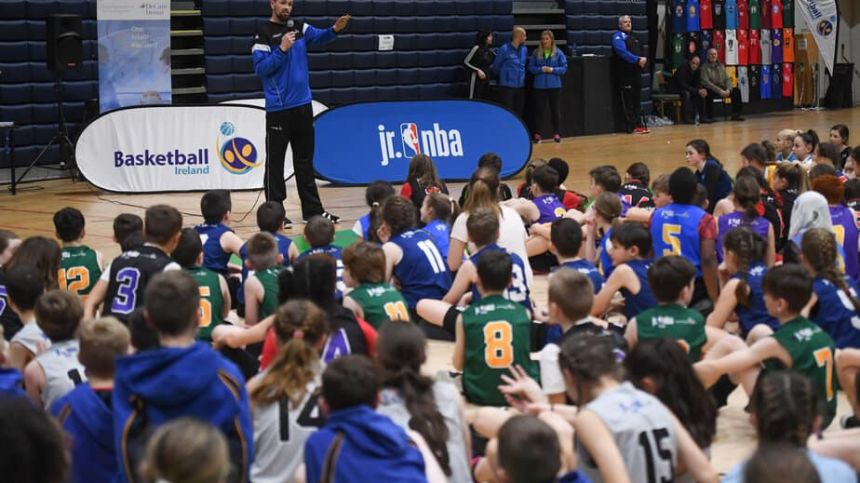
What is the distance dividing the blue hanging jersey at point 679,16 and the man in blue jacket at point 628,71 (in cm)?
248

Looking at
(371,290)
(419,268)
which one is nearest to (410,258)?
(419,268)

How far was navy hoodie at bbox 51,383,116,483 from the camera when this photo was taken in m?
4.23

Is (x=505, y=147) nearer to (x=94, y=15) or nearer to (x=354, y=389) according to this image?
(x=94, y=15)

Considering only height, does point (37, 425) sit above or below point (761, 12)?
below

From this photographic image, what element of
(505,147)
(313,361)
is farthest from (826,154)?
(313,361)

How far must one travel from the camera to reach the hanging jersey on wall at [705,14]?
78.1ft

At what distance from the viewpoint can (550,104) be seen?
2059 centimetres

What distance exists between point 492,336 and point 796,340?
1.35 meters

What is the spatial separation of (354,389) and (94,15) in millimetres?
14015

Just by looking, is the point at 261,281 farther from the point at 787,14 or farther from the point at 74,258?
the point at 787,14

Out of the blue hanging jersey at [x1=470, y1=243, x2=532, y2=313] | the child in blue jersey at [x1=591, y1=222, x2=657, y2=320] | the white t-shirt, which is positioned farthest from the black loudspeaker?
the child in blue jersey at [x1=591, y1=222, x2=657, y2=320]

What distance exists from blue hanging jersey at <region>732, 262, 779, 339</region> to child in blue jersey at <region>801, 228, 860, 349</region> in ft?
1.07

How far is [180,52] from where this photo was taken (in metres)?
17.3

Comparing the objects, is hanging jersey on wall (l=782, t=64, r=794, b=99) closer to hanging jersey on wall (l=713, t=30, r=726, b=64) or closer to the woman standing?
hanging jersey on wall (l=713, t=30, r=726, b=64)
